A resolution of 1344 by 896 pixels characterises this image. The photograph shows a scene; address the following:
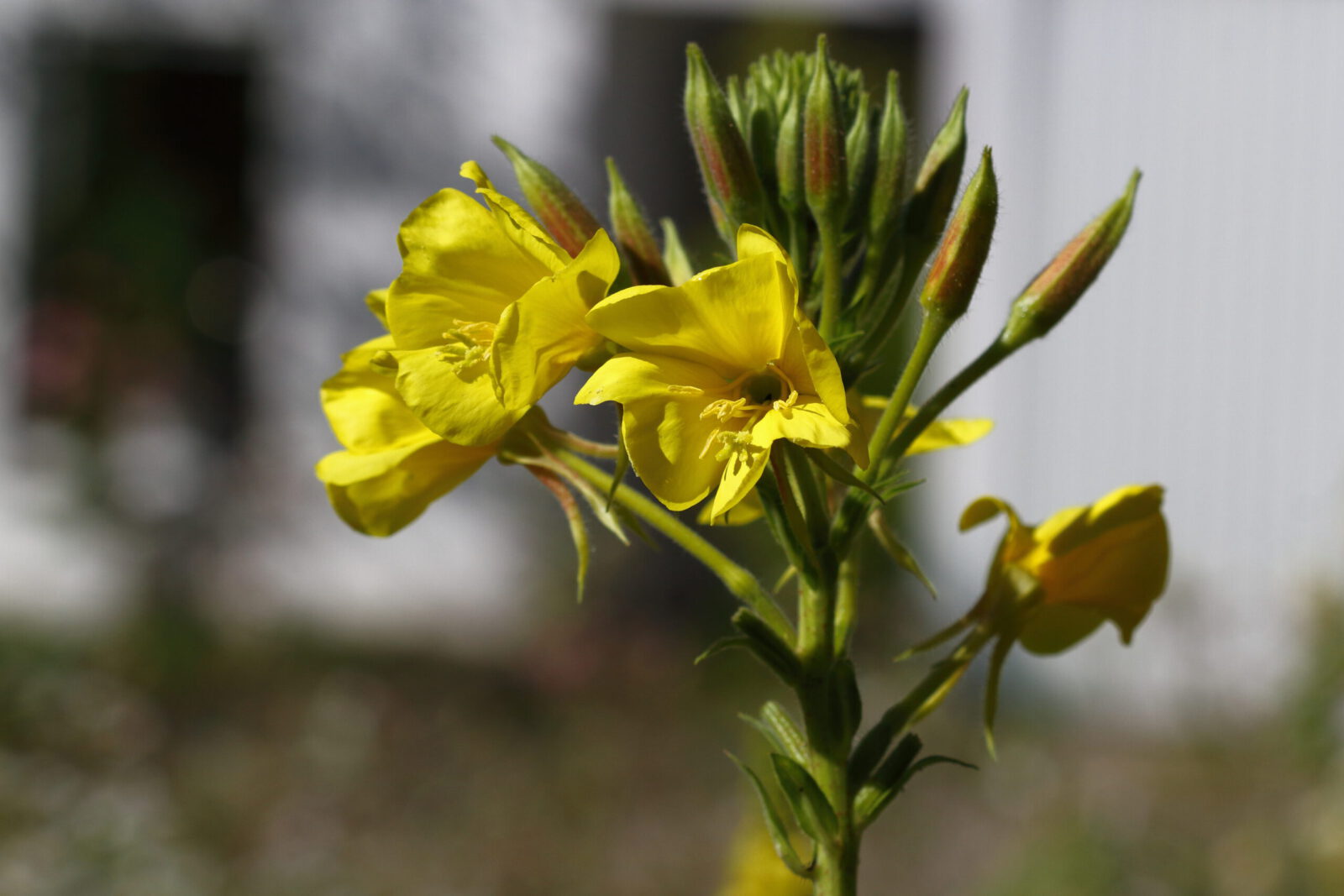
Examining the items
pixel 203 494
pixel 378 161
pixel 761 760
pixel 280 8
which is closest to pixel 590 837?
pixel 761 760

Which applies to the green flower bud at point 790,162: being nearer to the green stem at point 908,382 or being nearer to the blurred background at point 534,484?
the green stem at point 908,382

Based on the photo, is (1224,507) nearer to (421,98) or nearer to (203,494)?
(421,98)

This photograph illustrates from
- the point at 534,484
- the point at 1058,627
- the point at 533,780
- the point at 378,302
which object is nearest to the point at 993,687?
the point at 1058,627

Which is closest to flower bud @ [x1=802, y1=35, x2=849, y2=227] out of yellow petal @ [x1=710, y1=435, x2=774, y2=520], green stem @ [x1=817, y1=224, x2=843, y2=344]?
green stem @ [x1=817, y1=224, x2=843, y2=344]

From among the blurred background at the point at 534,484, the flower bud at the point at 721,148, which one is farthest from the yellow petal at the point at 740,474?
the blurred background at the point at 534,484

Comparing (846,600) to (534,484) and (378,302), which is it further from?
(534,484)

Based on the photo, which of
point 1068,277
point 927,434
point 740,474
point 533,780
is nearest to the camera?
point 740,474

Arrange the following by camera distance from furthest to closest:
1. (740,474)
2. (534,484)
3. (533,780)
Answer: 1. (534,484)
2. (533,780)
3. (740,474)
